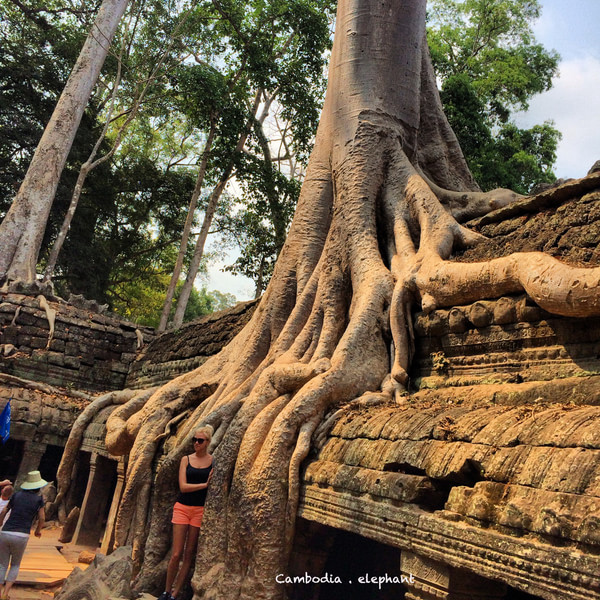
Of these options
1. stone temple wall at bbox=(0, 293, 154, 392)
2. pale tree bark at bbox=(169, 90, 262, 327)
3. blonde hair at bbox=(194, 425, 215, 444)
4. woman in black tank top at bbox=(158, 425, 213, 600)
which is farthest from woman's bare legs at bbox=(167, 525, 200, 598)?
pale tree bark at bbox=(169, 90, 262, 327)

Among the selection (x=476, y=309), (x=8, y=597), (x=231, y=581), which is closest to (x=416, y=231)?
(x=476, y=309)

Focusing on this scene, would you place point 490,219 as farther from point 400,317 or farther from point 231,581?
point 231,581

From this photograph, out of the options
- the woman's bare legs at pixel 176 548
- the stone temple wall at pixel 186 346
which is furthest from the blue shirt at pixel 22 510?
the stone temple wall at pixel 186 346

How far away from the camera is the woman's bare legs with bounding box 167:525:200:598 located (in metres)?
4.06

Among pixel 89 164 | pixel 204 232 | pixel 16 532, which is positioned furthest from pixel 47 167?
pixel 16 532

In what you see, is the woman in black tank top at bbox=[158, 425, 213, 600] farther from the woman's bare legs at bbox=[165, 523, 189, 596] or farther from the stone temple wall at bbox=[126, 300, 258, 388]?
the stone temple wall at bbox=[126, 300, 258, 388]

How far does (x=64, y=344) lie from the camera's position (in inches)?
434

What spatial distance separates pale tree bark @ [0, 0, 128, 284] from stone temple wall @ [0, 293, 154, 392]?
6.12ft

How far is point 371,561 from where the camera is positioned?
13.9 feet

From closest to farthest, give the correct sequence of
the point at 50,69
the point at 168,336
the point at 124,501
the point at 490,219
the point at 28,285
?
1. the point at 490,219
2. the point at 124,501
3. the point at 168,336
4. the point at 28,285
5. the point at 50,69

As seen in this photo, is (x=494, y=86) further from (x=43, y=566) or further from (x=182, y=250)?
(x=43, y=566)

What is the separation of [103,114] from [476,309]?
21.5 meters

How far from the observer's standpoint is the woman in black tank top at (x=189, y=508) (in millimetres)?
4043

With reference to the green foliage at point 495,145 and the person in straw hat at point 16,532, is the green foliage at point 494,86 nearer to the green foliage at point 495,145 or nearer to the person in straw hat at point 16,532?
the green foliage at point 495,145
